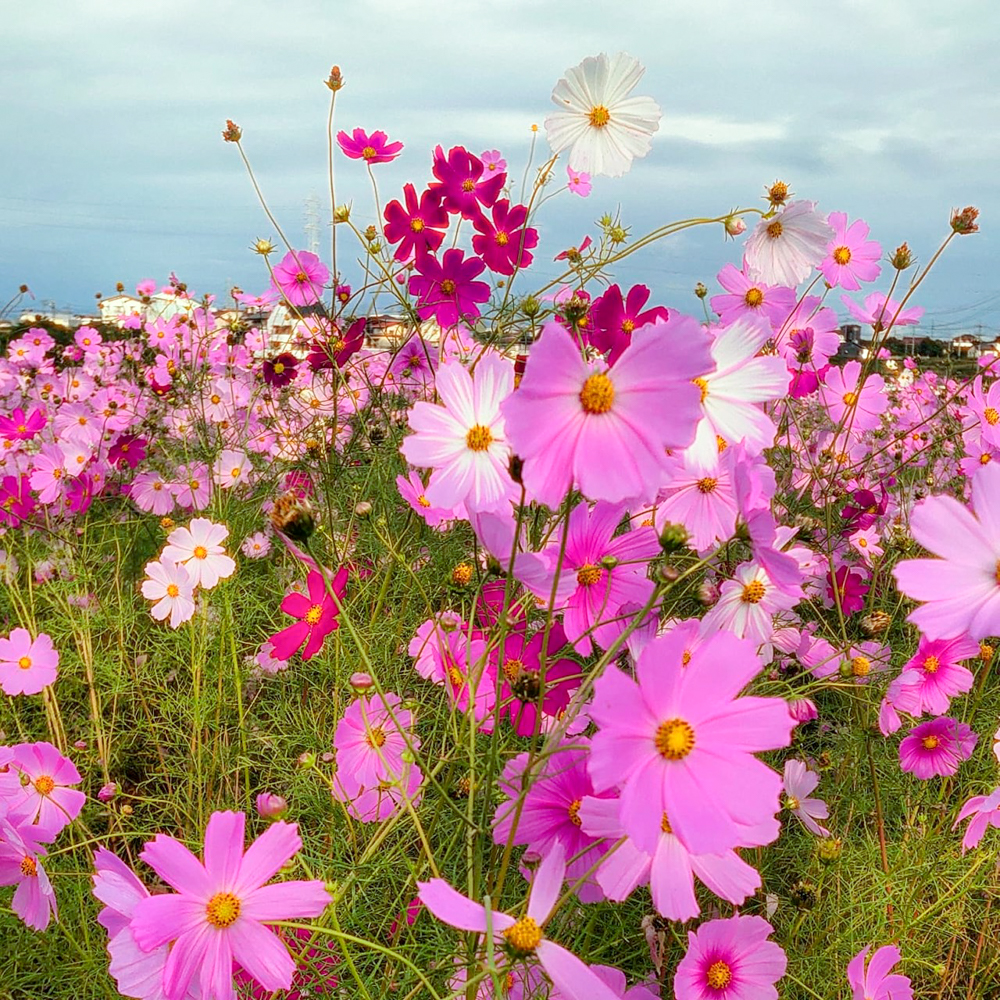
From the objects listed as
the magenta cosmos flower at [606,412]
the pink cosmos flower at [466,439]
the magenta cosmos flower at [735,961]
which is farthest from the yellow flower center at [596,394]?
the magenta cosmos flower at [735,961]

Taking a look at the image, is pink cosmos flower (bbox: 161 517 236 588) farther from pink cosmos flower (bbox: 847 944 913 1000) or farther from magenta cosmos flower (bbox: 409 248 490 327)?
pink cosmos flower (bbox: 847 944 913 1000)

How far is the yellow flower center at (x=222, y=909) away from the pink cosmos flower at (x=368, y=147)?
1139 mm

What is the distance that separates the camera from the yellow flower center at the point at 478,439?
0.61 m

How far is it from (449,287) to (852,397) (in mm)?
636

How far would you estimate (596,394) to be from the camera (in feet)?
1.47

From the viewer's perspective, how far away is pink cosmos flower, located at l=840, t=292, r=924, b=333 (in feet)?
4.15

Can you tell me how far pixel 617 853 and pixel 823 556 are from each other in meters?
0.80

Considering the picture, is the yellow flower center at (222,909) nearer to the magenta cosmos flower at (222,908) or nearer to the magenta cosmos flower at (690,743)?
the magenta cosmos flower at (222,908)

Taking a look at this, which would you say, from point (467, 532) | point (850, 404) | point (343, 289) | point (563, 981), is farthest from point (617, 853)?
point (343, 289)

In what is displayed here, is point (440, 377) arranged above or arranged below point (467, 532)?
above

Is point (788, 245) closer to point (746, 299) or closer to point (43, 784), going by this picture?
point (746, 299)

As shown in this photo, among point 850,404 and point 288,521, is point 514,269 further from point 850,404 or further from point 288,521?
point 288,521

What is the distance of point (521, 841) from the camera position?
578mm

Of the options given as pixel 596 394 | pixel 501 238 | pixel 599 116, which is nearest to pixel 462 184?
pixel 501 238
